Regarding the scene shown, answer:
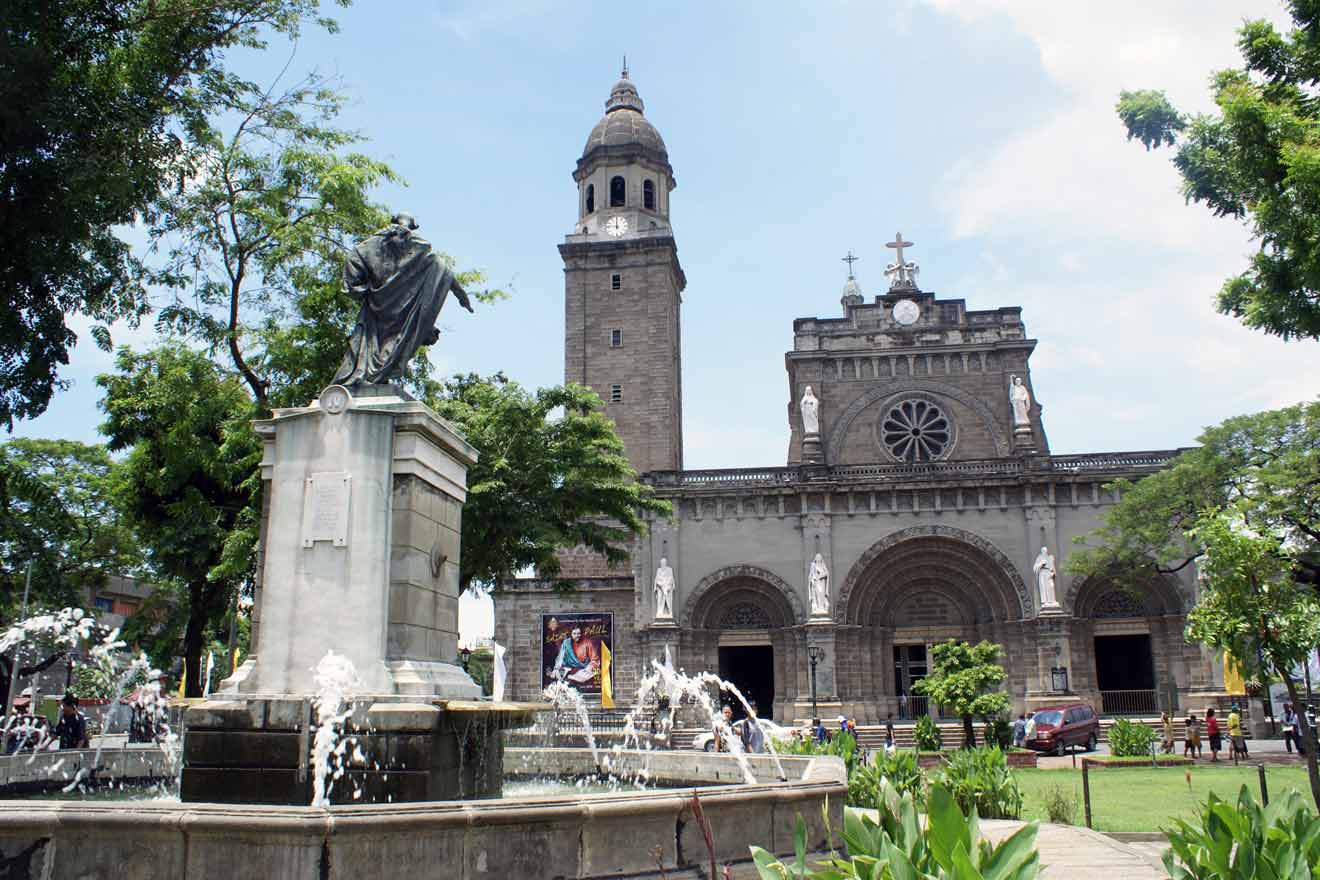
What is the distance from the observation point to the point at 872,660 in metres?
37.2

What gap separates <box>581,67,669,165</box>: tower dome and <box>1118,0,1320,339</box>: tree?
1264 inches

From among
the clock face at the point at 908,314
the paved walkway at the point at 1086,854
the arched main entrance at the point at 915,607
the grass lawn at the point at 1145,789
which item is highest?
the clock face at the point at 908,314

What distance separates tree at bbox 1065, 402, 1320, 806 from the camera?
10867 millimetres

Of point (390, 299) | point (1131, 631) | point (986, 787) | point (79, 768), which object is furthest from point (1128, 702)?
point (79, 768)

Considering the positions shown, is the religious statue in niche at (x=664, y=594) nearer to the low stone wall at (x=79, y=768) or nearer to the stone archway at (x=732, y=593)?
the stone archway at (x=732, y=593)

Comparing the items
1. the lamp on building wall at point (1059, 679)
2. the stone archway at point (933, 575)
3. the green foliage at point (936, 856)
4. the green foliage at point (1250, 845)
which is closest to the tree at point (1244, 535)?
the stone archway at point (933, 575)

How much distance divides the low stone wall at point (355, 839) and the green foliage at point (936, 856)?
127 centimetres

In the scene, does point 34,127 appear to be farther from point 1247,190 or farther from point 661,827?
point 1247,190

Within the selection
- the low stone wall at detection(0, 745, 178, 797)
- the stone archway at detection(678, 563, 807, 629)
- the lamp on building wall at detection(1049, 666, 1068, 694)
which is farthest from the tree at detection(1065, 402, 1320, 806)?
the low stone wall at detection(0, 745, 178, 797)

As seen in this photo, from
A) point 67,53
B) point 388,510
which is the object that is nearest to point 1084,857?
point 388,510

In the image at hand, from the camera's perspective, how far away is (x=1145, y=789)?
54.6 ft

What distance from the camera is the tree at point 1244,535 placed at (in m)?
10.9

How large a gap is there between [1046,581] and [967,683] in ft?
35.4

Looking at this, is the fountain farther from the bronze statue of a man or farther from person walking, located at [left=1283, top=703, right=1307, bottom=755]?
person walking, located at [left=1283, top=703, right=1307, bottom=755]
